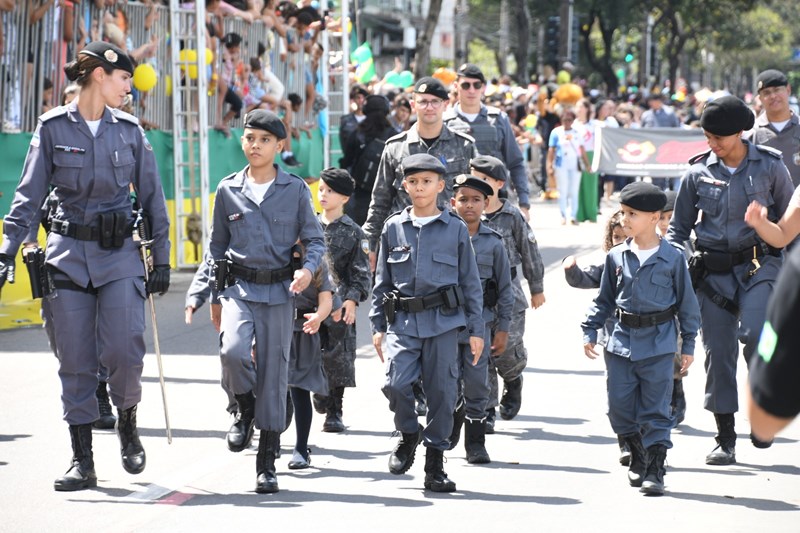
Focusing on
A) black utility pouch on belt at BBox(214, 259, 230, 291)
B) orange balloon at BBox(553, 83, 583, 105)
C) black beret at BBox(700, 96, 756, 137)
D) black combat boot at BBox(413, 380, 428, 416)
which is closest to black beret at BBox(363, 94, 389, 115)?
black combat boot at BBox(413, 380, 428, 416)

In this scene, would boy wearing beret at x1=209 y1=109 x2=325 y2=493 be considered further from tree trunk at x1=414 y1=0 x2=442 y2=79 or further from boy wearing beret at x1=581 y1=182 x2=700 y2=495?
tree trunk at x1=414 y1=0 x2=442 y2=79

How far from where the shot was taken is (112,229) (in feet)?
23.7

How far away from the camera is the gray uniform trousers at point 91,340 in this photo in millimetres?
7215

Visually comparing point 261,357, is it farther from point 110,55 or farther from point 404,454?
point 110,55

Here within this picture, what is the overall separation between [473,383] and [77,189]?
2243 millimetres

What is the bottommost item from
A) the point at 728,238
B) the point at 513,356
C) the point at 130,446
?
the point at 130,446

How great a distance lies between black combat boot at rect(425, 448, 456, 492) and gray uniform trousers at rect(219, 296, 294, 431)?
730 mm

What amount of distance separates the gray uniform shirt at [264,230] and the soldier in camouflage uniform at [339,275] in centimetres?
101

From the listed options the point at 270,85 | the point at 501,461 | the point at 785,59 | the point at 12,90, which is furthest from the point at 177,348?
the point at 785,59

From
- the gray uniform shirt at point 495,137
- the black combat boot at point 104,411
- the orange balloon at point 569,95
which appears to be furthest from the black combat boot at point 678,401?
the orange balloon at point 569,95

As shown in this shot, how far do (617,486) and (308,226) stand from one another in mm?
2003

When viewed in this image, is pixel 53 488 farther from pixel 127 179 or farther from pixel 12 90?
pixel 12 90

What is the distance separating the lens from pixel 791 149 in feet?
31.3

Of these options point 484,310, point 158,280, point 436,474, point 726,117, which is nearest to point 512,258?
point 484,310
